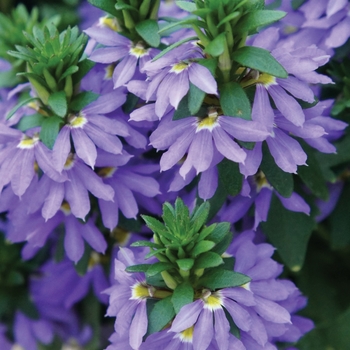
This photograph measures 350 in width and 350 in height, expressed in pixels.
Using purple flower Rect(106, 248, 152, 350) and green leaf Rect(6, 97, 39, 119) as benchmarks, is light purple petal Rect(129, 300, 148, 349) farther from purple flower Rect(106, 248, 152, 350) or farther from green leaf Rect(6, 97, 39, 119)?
green leaf Rect(6, 97, 39, 119)

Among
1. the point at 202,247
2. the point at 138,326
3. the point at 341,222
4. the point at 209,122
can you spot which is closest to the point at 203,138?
the point at 209,122

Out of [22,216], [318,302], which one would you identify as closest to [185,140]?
[22,216]

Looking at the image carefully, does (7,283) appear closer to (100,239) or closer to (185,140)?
(100,239)

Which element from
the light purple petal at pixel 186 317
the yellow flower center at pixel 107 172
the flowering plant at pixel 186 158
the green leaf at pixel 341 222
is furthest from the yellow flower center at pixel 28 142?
the green leaf at pixel 341 222

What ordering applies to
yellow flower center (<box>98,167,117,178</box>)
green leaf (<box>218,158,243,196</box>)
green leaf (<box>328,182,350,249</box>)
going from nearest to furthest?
green leaf (<box>218,158,243,196</box>) → yellow flower center (<box>98,167,117,178</box>) → green leaf (<box>328,182,350,249</box>)

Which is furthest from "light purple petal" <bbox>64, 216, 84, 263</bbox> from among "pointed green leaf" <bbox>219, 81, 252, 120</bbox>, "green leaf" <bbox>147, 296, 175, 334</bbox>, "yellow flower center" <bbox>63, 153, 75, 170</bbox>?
"pointed green leaf" <bbox>219, 81, 252, 120</bbox>
